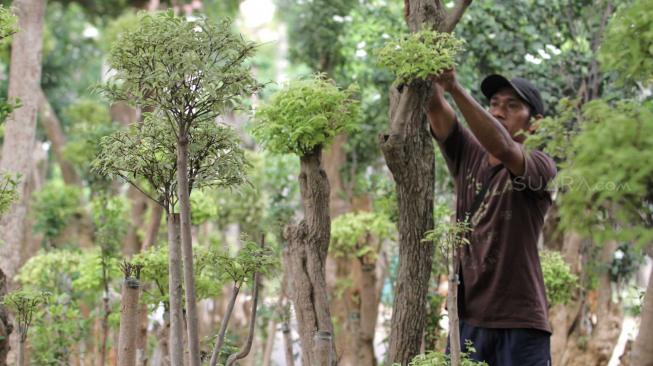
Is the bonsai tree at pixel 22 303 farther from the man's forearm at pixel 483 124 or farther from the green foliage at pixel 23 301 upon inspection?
the man's forearm at pixel 483 124

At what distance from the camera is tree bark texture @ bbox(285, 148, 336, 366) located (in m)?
3.59

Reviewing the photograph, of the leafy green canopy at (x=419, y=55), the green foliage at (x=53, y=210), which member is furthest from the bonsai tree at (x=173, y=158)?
the green foliage at (x=53, y=210)

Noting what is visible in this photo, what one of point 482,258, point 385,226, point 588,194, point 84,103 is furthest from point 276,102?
point 84,103

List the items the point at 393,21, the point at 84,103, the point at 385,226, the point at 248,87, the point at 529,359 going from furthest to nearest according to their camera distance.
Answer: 1. the point at 84,103
2. the point at 393,21
3. the point at 385,226
4. the point at 529,359
5. the point at 248,87

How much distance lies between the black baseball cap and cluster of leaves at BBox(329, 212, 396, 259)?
2469 mm

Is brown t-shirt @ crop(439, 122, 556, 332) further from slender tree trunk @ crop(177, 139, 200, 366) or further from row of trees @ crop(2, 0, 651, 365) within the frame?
slender tree trunk @ crop(177, 139, 200, 366)

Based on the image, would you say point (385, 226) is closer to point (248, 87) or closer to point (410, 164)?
point (410, 164)

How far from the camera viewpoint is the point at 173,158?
3.19 metres

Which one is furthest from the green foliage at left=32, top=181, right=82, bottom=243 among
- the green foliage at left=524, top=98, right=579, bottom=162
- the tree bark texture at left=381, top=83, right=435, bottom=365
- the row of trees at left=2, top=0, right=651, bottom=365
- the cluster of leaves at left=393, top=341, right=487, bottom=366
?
the green foliage at left=524, top=98, right=579, bottom=162

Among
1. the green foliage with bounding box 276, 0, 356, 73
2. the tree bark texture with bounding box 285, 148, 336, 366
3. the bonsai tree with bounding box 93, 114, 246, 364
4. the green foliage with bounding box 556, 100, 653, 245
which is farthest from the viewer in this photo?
the green foliage with bounding box 276, 0, 356, 73

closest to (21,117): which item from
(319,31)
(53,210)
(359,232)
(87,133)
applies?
(87,133)

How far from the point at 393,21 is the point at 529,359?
159 inches

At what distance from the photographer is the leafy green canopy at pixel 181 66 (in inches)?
113

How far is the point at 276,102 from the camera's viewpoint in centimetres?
354
